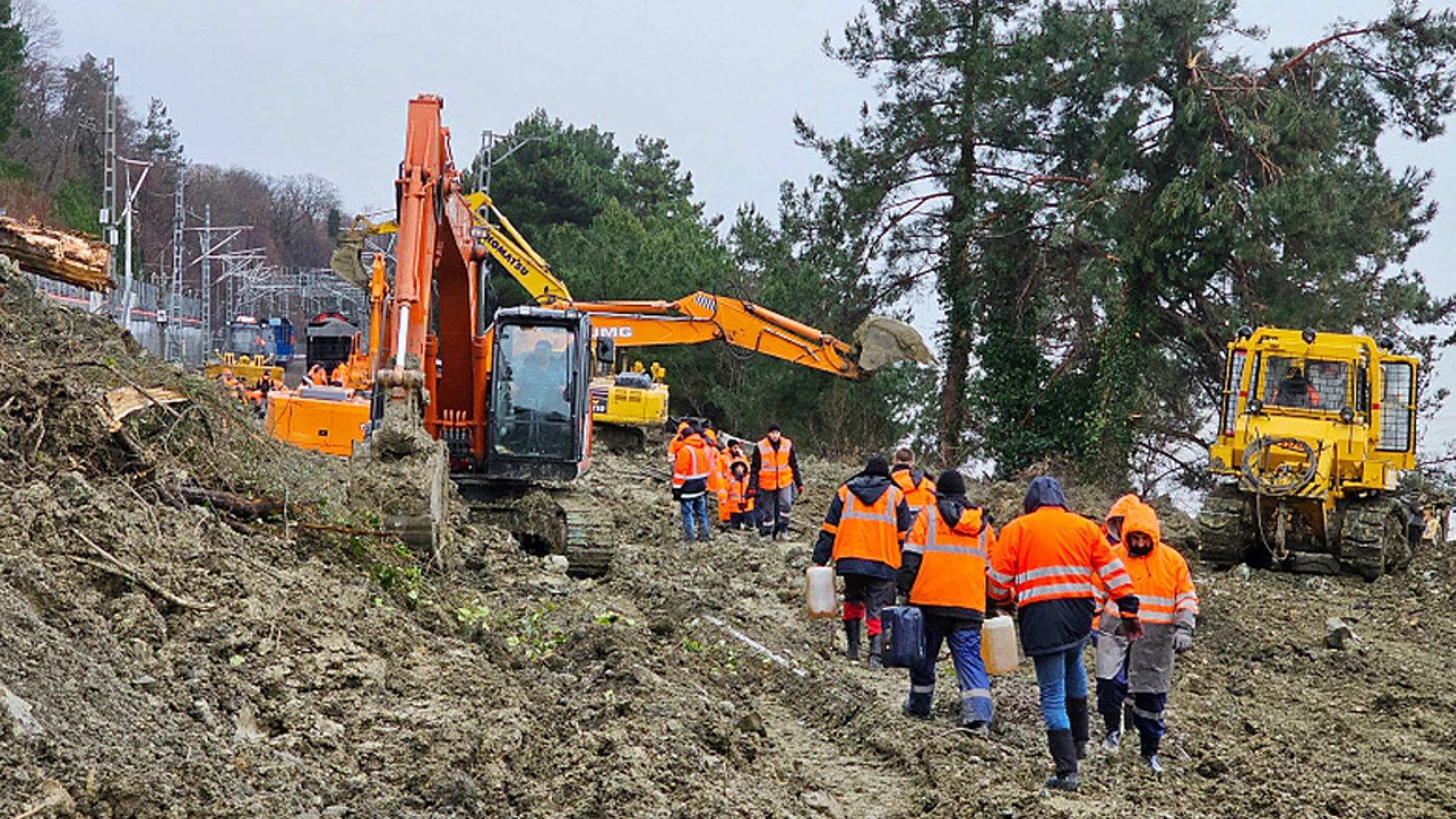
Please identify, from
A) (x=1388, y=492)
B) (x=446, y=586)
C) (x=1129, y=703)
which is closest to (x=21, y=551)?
(x=446, y=586)

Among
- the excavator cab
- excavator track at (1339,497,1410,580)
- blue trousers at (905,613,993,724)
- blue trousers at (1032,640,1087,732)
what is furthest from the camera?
excavator track at (1339,497,1410,580)

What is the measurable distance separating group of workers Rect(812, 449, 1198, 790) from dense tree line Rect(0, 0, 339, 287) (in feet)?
41.8

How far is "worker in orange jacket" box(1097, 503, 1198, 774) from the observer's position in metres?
8.27

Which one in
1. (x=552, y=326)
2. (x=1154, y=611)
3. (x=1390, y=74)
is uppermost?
(x=1390, y=74)

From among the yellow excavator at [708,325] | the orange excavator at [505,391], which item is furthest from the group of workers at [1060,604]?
the yellow excavator at [708,325]

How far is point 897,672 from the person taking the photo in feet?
35.1

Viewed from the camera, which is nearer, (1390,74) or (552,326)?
(552,326)

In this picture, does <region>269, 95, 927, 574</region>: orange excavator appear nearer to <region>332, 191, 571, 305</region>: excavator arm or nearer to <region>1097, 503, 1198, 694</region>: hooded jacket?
<region>332, 191, 571, 305</region>: excavator arm

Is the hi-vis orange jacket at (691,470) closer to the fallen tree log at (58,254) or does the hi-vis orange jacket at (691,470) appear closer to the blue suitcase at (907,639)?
the fallen tree log at (58,254)

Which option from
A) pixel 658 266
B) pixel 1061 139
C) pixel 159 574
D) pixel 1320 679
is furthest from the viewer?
pixel 658 266

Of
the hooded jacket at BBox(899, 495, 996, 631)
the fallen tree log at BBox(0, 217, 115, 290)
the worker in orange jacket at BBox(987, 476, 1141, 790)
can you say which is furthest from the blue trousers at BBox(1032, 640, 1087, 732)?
the fallen tree log at BBox(0, 217, 115, 290)

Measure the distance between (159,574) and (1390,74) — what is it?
25648mm

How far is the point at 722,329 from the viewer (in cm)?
2266

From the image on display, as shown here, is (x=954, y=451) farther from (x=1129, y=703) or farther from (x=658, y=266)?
(x=1129, y=703)
